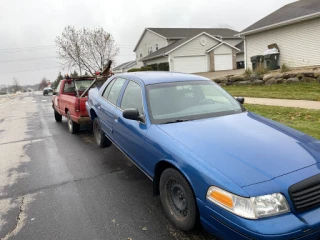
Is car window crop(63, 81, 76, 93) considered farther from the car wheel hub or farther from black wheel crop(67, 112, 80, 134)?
the car wheel hub

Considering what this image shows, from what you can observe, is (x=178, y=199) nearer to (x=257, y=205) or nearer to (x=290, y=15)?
(x=257, y=205)

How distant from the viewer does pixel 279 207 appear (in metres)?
2.19

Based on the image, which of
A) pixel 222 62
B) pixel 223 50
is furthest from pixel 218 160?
pixel 223 50

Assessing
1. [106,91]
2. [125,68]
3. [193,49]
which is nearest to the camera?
[106,91]

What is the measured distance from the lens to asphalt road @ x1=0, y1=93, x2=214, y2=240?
9.94 feet

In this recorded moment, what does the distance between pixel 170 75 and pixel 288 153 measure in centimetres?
242

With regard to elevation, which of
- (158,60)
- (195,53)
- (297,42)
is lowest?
(297,42)

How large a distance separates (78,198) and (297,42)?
17435 mm

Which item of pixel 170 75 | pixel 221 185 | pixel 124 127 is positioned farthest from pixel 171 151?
pixel 170 75

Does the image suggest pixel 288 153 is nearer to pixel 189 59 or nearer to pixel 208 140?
pixel 208 140

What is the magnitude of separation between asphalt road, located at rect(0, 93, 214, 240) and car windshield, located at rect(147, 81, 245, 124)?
117 cm

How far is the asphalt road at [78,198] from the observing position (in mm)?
3029

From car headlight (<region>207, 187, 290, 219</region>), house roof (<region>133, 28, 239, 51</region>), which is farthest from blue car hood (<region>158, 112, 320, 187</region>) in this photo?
house roof (<region>133, 28, 239, 51</region>)

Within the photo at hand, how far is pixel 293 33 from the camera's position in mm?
17297
